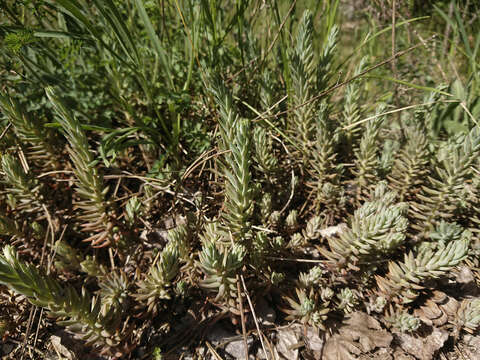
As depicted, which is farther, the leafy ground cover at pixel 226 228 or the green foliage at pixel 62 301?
the leafy ground cover at pixel 226 228

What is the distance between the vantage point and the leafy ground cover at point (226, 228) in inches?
56.0

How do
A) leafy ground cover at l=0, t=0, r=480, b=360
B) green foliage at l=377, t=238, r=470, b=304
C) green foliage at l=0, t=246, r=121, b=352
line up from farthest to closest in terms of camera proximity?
leafy ground cover at l=0, t=0, r=480, b=360, green foliage at l=377, t=238, r=470, b=304, green foliage at l=0, t=246, r=121, b=352

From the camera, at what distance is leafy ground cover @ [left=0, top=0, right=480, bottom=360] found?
4.66 feet

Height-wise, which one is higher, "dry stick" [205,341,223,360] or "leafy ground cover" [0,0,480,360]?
"leafy ground cover" [0,0,480,360]

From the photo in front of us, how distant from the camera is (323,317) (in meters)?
1.50

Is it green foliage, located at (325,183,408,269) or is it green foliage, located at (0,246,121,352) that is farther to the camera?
green foliage, located at (325,183,408,269)

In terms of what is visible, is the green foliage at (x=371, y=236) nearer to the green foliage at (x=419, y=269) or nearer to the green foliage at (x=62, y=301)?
the green foliage at (x=419, y=269)

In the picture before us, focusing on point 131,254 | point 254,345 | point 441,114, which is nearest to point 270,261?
point 254,345

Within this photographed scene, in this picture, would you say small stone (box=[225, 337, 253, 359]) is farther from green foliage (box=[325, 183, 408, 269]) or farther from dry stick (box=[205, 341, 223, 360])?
green foliage (box=[325, 183, 408, 269])

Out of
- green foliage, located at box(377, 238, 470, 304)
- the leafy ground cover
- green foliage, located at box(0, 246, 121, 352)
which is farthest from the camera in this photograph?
the leafy ground cover

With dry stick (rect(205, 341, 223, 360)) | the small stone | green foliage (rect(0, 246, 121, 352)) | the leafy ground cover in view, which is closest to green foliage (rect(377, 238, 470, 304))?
the leafy ground cover

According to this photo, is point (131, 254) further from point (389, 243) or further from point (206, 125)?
point (389, 243)

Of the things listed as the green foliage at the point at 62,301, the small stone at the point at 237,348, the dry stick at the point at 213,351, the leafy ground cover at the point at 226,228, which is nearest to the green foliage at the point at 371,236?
the leafy ground cover at the point at 226,228

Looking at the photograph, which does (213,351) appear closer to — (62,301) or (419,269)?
(62,301)
